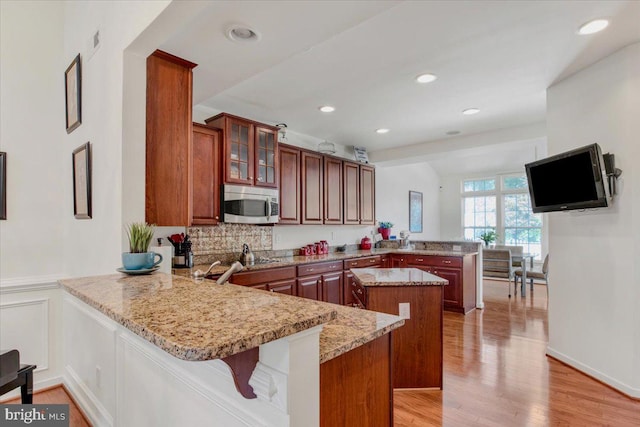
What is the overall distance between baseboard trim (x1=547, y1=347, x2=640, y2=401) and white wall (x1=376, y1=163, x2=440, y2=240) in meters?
3.69

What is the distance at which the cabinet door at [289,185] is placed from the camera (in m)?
4.23

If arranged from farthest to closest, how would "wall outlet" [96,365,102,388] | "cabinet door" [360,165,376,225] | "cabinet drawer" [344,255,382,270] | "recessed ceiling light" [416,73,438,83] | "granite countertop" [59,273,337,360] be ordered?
"cabinet door" [360,165,376,225] < "cabinet drawer" [344,255,382,270] < "recessed ceiling light" [416,73,438,83] < "wall outlet" [96,365,102,388] < "granite countertop" [59,273,337,360]

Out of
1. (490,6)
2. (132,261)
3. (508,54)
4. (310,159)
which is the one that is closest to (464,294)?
(310,159)

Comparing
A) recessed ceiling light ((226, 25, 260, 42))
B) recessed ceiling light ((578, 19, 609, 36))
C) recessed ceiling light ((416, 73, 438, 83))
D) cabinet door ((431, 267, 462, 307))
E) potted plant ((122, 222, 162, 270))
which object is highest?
recessed ceiling light ((578, 19, 609, 36))

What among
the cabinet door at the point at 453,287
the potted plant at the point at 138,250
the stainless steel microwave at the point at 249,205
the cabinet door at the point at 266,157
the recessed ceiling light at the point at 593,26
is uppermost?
the recessed ceiling light at the point at 593,26

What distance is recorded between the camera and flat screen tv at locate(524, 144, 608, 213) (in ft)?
8.60

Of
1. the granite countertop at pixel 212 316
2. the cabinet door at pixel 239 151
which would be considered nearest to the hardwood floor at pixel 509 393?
the granite countertop at pixel 212 316

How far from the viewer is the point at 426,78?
3104 millimetres

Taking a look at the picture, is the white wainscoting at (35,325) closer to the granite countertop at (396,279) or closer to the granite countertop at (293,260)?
the granite countertop at (293,260)

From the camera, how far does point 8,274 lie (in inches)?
99.3

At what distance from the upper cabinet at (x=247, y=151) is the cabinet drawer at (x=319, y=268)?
1.08 m

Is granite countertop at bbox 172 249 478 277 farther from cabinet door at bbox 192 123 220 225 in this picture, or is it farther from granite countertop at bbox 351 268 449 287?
granite countertop at bbox 351 268 449 287

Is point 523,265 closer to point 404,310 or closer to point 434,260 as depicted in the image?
point 434,260

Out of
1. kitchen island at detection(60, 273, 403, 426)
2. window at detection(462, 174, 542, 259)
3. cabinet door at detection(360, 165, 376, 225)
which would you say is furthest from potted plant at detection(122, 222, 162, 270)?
window at detection(462, 174, 542, 259)
